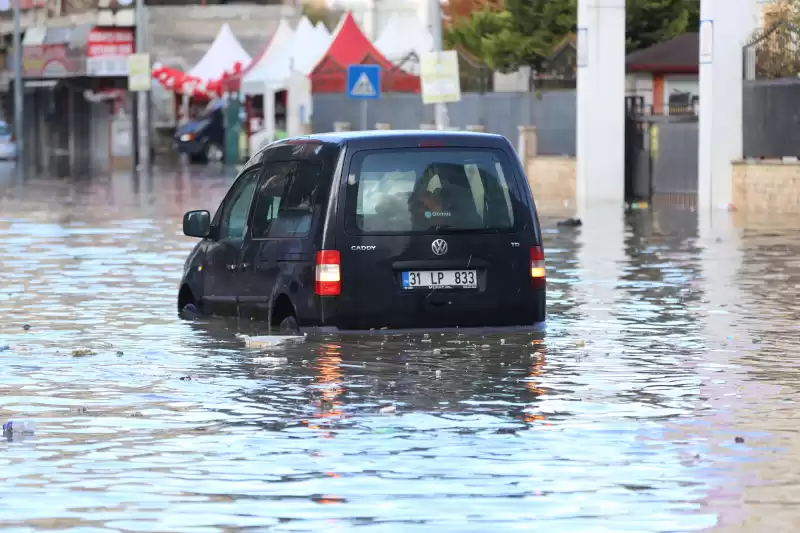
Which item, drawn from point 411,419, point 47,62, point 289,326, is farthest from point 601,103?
point 47,62

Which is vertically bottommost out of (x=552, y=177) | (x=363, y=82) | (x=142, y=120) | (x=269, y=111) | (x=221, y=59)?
(x=552, y=177)

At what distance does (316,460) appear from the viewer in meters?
10.1

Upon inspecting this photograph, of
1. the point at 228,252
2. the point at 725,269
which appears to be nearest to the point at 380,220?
the point at 228,252

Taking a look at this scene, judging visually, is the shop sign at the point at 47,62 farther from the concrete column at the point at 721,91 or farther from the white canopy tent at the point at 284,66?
the concrete column at the point at 721,91

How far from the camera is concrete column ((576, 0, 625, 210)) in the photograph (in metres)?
42.9

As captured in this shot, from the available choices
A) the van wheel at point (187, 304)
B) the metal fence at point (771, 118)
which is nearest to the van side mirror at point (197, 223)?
the van wheel at point (187, 304)

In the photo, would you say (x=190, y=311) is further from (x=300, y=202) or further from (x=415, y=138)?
(x=415, y=138)

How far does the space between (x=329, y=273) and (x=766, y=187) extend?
23.3 m

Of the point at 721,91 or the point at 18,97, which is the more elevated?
the point at 18,97

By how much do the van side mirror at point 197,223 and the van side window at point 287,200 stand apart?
28.2 inches

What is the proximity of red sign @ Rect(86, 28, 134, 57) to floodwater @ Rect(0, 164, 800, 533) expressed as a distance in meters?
71.0

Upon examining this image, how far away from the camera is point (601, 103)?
142 feet

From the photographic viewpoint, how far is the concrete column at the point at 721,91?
38.0 metres

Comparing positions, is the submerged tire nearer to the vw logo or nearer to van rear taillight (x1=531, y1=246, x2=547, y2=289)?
the vw logo
